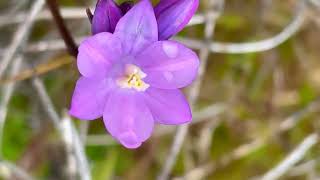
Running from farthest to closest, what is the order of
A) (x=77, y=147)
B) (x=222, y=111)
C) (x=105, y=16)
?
(x=222, y=111)
(x=77, y=147)
(x=105, y=16)

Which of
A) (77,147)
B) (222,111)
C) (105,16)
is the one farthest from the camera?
(222,111)

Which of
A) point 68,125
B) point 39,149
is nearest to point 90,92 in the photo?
point 68,125

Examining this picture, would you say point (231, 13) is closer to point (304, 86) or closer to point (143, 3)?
point (304, 86)

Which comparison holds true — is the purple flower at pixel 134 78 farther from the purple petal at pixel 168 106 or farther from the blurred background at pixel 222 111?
the blurred background at pixel 222 111

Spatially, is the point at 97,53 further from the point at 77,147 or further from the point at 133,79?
the point at 77,147

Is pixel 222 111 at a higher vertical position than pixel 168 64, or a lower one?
lower

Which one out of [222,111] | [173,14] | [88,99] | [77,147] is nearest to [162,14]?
[173,14]
